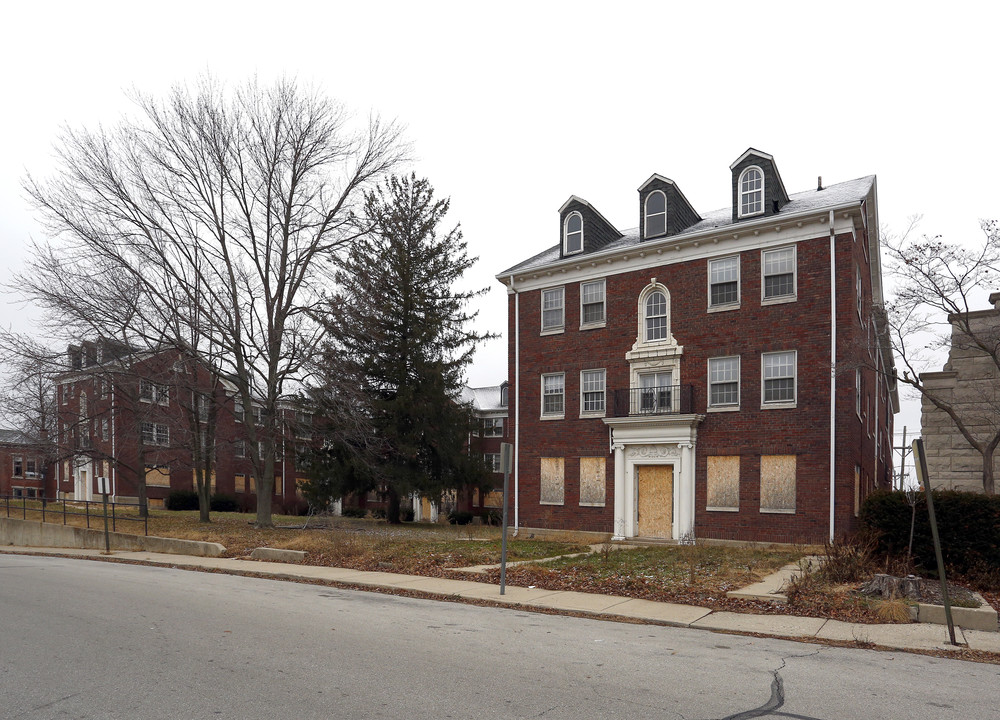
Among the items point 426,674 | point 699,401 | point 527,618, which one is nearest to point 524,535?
point 699,401

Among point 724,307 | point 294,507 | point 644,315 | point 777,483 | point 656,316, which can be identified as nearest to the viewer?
point 777,483

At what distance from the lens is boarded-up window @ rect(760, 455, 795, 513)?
23578mm

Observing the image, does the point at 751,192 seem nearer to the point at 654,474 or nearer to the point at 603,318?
the point at 603,318

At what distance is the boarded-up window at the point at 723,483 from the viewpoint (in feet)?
80.8

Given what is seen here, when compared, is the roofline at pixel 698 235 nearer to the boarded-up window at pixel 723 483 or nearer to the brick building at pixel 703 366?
the brick building at pixel 703 366

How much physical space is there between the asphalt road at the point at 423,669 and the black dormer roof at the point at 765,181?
18.1 m

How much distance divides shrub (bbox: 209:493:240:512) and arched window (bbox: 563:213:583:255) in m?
34.4

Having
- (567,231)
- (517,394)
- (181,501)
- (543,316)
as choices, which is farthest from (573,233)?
(181,501)

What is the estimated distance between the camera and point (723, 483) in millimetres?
24859

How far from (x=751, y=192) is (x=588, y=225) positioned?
6.19 metres

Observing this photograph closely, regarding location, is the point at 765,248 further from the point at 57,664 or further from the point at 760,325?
the point at 57,664

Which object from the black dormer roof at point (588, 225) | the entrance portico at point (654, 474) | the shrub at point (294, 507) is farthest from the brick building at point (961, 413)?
the shrub at point (294, 507)

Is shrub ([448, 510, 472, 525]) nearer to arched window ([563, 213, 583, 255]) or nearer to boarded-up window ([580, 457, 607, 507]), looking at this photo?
boarded-up window ([580, 457, 607, 507])

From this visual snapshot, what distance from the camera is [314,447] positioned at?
115 ft
